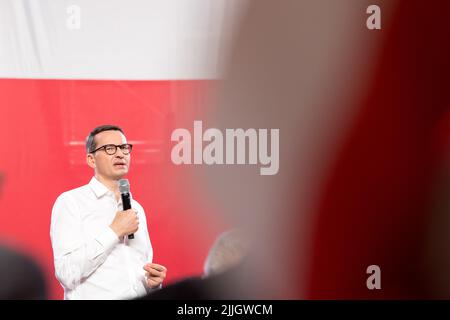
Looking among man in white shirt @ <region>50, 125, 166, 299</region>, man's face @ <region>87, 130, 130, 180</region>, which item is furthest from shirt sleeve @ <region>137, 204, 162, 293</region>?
man's face @ <region>87, 130, 130, 180</region>

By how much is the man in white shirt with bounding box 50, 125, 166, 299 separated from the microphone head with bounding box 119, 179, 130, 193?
0.13 ft

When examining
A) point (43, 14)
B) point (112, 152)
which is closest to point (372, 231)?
point (112, 152)

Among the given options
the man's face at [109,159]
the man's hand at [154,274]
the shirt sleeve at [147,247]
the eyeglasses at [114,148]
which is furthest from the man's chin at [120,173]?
the man's hand at [154,274]

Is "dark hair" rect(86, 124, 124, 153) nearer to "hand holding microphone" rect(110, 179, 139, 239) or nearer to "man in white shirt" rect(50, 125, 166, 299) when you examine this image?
"man in white shirt" rect(50, 125, 166, 299)

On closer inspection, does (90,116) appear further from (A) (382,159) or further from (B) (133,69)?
(A) (382,159)

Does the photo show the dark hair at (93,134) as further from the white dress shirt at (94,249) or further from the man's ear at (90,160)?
the white dress shirt at (94,249)

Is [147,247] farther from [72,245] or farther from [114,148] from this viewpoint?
[114,148]

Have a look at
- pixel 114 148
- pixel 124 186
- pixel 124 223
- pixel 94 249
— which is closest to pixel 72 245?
pixel 94 249

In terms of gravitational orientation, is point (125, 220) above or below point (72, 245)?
above

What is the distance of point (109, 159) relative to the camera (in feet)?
10.3

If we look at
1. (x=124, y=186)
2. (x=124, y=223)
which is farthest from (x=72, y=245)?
(x=124, y=186)

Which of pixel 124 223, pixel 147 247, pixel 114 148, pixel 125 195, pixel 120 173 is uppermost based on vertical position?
pixel 114 148

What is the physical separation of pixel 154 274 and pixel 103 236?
0.34 meters

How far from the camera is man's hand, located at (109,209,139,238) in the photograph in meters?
3.07
